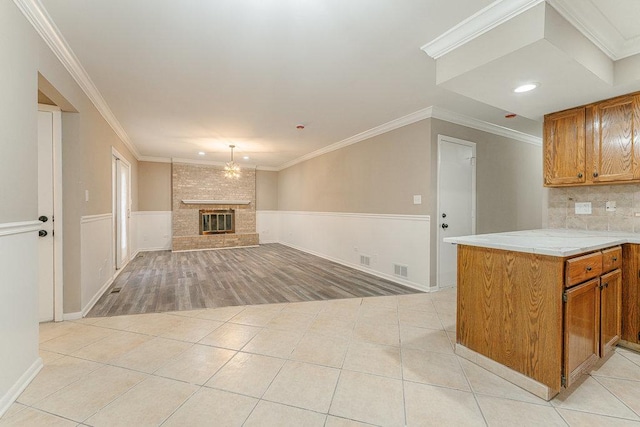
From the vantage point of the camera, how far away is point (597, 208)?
2869 millimetres

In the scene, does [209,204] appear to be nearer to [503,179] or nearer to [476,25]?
[503,179]

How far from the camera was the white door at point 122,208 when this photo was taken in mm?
4734

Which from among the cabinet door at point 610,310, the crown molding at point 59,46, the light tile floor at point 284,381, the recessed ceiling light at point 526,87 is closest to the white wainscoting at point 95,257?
the light tile floor at point 284,381

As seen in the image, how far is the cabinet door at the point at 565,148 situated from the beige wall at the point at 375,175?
1272 mm

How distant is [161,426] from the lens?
1.41 m

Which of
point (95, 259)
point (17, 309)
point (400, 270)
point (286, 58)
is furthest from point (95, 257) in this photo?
point (400, 270)

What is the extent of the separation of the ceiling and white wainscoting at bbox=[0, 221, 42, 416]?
1.55 metres

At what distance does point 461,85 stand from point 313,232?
478cm

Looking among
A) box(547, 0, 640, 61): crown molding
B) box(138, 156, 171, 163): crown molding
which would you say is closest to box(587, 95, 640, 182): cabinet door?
box(547, 0, 640, 61): crown molding

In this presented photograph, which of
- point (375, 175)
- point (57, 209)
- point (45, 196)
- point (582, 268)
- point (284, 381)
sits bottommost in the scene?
point (284, 381)

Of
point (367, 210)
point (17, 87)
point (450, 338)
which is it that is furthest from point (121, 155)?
point (450, 338)

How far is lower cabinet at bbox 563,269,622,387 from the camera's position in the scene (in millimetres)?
1633

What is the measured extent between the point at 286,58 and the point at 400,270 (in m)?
3.20

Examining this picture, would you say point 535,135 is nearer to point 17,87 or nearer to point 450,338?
point 450,338
